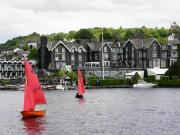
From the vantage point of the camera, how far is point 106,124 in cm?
6338

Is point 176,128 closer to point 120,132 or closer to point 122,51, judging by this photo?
point 120,132

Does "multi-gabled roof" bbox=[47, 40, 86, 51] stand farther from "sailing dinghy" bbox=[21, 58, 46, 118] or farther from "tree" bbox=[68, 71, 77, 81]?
"sailing dinghy" bbox=[21, 58, 46, 118]

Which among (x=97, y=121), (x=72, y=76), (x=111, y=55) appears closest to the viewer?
(x=97, y=121)

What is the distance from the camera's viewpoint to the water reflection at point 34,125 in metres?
58.0

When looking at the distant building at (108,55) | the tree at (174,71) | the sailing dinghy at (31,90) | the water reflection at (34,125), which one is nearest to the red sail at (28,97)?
the sailing dinghy at (31,90)

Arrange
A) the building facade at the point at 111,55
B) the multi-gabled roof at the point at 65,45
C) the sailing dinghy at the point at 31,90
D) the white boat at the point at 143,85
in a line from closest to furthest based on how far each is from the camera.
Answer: the sailing dinghy at the point at 31,90, the white boat at the point at 143,85, the multi-gabled roof at the point at 65,45, the building facade at the point at 111,55

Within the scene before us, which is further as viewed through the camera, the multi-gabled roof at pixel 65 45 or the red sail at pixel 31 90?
the multi-gabled roof at pixel 65 45

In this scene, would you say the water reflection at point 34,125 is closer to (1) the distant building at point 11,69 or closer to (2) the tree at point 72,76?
(2) the tree at point 72,76

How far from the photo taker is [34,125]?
62.7 metres

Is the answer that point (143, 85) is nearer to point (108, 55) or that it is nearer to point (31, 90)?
point (108, 55)

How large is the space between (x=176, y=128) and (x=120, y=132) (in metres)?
6.07

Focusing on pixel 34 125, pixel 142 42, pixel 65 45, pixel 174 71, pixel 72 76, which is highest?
pixel 142 42

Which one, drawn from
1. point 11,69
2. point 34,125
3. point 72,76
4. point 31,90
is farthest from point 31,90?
point 11,69

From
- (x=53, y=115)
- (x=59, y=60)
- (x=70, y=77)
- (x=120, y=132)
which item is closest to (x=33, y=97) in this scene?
(x=53, y=115)
